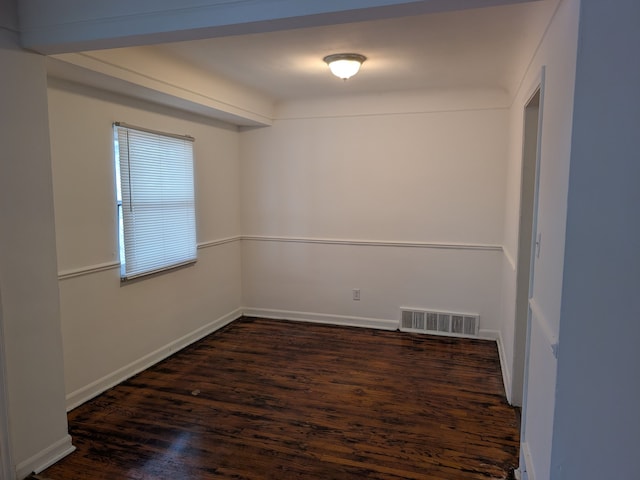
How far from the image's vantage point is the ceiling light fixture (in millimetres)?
3082

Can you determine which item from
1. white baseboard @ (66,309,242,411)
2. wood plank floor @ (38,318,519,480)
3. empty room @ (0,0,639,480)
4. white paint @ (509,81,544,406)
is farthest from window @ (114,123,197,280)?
white paint @ (509,81,544,406)

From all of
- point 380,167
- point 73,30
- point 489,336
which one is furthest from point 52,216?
point 489,336

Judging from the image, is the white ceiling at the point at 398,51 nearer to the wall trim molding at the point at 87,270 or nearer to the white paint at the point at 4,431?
the wall trim molding at the point at 87,270

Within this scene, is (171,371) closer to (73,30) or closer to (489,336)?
(73,30)

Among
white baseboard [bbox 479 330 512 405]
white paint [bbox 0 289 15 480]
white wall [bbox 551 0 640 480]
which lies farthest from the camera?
white baseboard [bbox 479 330 512 405]

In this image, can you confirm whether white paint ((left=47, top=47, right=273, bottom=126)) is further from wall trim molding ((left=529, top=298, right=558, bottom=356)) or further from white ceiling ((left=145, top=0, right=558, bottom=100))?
wall trim molding ((left=529, top=298, right=558, bottom=356))

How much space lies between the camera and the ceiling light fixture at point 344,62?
3.08 meters

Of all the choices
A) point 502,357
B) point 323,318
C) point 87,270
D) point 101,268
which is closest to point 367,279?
point 323,318

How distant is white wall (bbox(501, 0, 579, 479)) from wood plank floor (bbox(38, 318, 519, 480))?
22.8 inches

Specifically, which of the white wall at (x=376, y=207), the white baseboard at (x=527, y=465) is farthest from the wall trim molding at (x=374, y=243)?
the white baseboard at (x=527, y=465)

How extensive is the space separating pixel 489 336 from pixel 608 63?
3.45 m

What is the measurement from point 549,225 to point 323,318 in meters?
3.41

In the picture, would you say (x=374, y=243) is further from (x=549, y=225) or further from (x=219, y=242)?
(x=549, y=225)

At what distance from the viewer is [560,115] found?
1.69m
